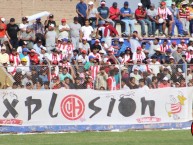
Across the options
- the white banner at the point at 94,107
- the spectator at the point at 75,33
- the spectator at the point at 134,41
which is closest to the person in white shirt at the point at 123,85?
the white banner at the point at 94,107

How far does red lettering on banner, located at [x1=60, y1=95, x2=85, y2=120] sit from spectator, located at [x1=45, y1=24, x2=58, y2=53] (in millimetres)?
3831

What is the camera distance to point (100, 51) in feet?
98.6

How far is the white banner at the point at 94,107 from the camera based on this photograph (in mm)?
26391

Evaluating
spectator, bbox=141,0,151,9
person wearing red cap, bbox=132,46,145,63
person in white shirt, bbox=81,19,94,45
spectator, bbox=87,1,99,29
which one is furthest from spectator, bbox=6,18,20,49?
spectator, bbox=141,0,151,9

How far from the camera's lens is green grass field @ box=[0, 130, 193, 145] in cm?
2209

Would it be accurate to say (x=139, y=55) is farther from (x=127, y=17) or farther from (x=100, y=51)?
(x=127, y=17)

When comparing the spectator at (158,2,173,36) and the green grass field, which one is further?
the spectator at (158,2,173,36)

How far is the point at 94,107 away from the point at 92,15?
6.49 metres

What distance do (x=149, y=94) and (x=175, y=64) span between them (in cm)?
132

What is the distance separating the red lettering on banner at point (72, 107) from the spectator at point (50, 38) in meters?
3.83

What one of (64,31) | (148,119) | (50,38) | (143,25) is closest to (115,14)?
(143,25)

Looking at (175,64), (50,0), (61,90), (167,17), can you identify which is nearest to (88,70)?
(61,90)

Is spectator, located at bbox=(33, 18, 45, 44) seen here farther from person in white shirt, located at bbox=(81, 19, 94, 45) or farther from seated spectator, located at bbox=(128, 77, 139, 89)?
seated spectator, located at bbox=(128, 77, 139, 89)

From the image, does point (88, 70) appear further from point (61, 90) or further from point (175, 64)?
point (175, 64)
